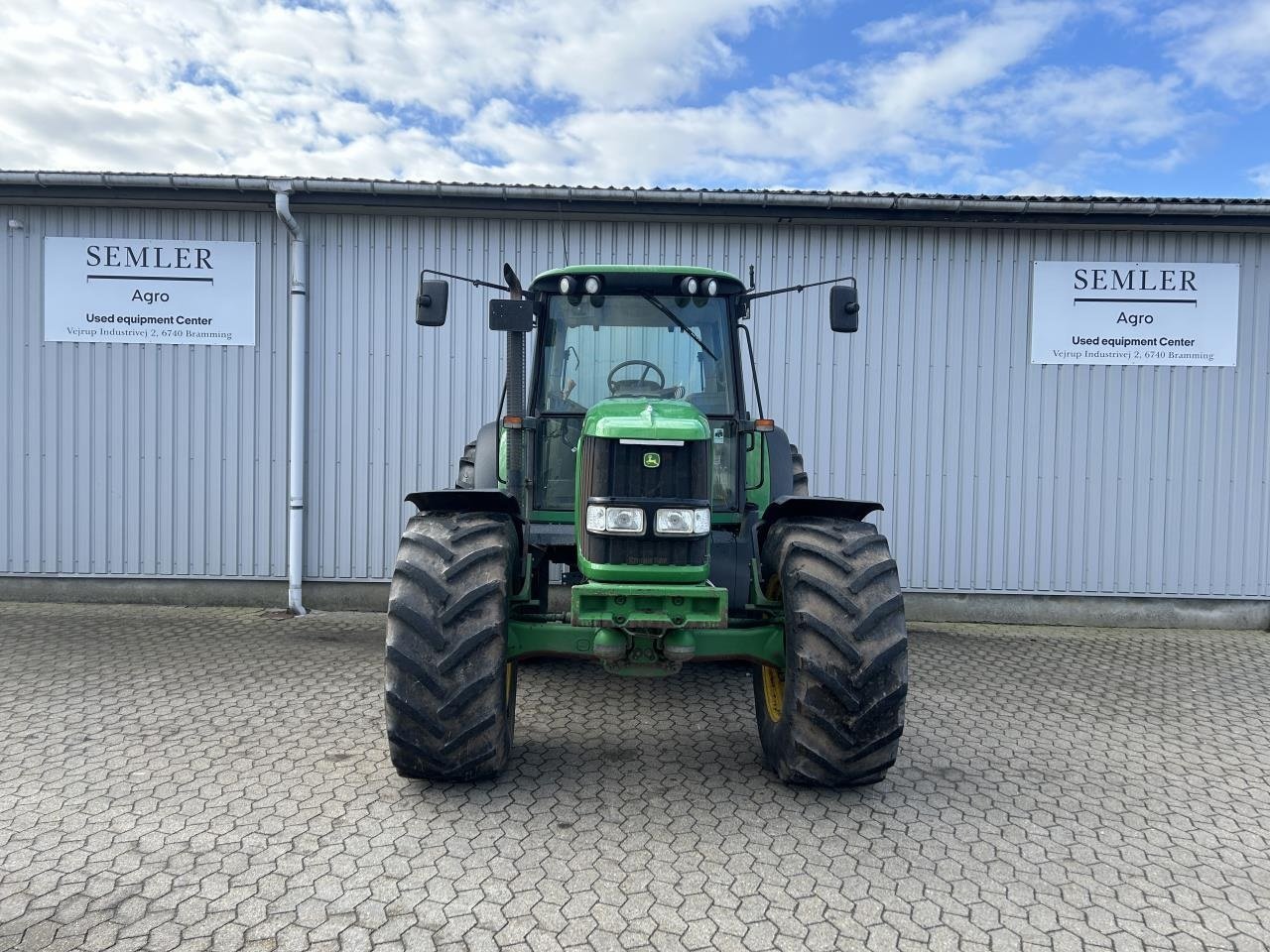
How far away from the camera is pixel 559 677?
18.7ft

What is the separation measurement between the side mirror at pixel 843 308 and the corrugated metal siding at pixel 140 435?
5.39 metres

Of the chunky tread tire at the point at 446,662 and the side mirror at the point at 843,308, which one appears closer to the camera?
the chunky tread tire at the point at 446,662

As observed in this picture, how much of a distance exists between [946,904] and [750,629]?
1.36m

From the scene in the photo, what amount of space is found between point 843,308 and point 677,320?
0.91 meters

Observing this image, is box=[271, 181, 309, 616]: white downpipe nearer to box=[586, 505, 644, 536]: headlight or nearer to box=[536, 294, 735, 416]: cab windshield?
box=[536, 294, 735, 416]: cab windshield

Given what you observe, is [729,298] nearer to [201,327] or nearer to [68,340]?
[201,327]

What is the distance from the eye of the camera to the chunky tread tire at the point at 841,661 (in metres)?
3.49

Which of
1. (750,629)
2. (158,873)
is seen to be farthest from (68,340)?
(750,629)

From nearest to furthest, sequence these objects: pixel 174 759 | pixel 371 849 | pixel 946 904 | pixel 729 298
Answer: pixel 946 904 → pixel 371 849 → pixel 174 759 → pixel 729 298

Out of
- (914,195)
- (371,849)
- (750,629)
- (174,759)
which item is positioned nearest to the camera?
(371,849)

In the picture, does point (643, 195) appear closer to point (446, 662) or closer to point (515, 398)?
point (515, 398)

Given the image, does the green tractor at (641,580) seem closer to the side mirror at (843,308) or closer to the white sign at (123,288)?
the side mirror at (843,308)

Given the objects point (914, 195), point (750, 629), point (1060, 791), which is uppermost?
point (914, 195)

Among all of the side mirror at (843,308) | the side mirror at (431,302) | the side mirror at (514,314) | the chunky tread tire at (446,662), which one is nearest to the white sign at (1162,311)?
the side mirror at (843,308)
